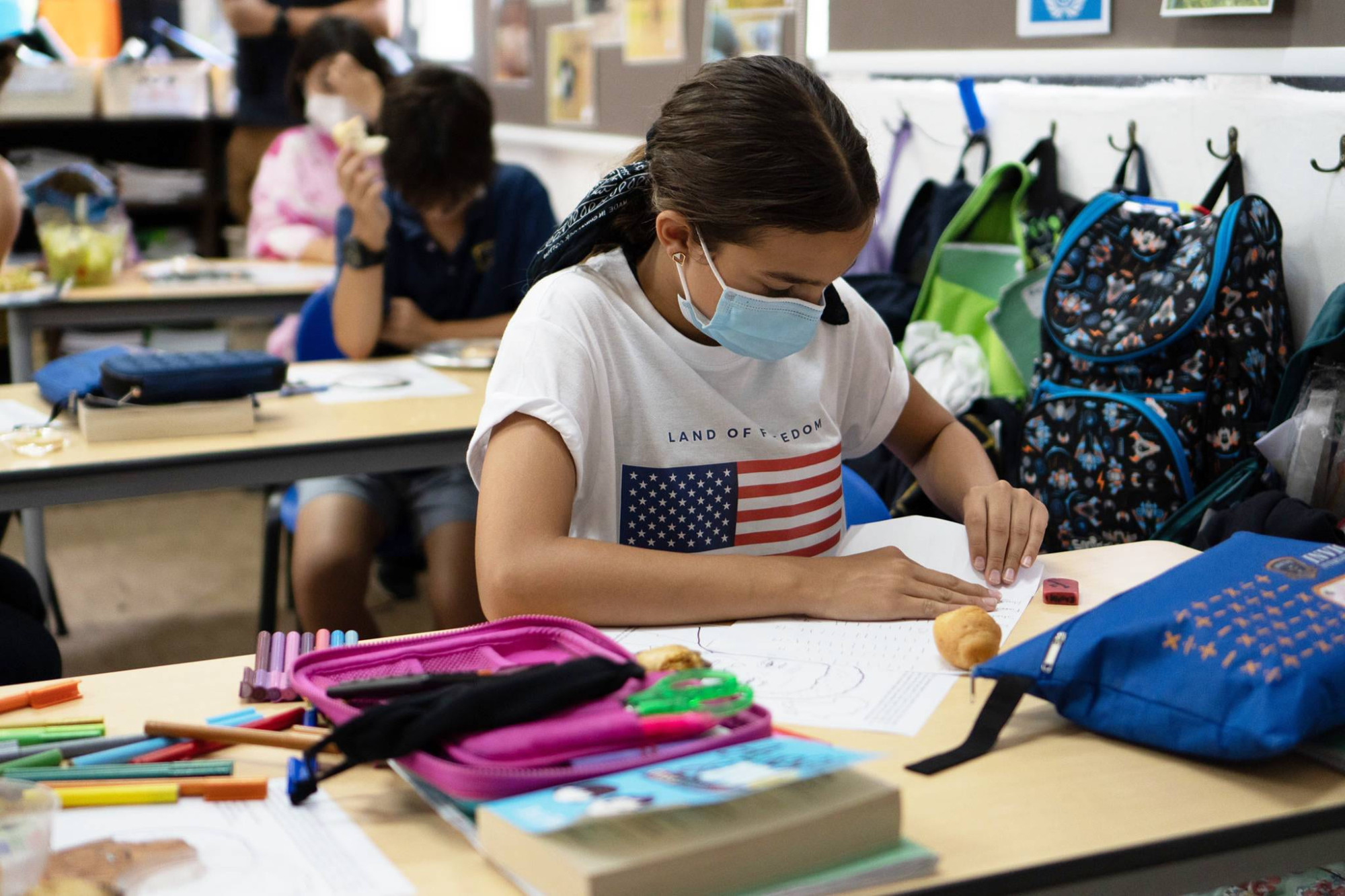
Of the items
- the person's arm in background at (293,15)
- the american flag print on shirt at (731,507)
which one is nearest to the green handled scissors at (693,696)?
the american flag print on shirt at (731,507)

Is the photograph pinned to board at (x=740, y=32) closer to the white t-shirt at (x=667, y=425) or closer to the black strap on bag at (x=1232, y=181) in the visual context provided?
the black strap on bag at (x=1232, y=181)

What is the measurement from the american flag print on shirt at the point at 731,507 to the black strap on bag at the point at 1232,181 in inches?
37.1

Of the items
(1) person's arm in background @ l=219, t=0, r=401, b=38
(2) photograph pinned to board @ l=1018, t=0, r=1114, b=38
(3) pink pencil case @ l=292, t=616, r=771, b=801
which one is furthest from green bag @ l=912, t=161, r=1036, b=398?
(1) person's arm in background @ l=219, t=0, r=401, b=38

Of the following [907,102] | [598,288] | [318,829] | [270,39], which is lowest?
[318,829]

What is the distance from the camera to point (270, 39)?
4.71 metres

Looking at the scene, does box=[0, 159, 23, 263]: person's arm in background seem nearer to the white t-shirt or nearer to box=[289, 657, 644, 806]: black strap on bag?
the white t-shirt

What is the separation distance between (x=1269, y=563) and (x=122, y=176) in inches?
184

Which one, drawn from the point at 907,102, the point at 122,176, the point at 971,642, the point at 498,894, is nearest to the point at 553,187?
the point at 122,176

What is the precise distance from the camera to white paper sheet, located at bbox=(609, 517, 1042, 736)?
3.21ft

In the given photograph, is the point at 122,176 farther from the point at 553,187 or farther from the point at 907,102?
the point at 907,102

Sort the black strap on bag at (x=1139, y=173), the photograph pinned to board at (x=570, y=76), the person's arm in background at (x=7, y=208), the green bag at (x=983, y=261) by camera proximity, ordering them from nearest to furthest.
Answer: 1. the black strap on bag at (x=1139, y=173)
2. the green bag at (x=983, y=261)
3. the person's arm in background at (x=7, y=208)
4. the photograph pinned to board at (x=570, y=76)

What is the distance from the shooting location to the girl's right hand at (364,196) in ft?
8.23

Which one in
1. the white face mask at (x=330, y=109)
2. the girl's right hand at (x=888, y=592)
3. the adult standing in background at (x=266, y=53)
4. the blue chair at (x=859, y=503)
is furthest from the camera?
the adult standing in background at (x=266, y=53)

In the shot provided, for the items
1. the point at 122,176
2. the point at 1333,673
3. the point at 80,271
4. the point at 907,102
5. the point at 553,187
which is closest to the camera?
the point at 1333,673
